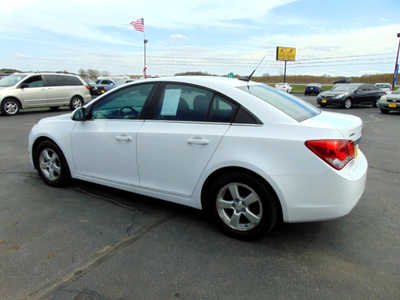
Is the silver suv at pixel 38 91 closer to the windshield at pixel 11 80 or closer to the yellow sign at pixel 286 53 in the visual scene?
the windshield at pixel 11 80

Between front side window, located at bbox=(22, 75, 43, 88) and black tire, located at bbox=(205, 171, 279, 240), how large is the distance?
13367 millimetres

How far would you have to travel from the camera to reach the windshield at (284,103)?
9.96ft

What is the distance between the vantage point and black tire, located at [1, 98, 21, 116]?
1308 centimetres

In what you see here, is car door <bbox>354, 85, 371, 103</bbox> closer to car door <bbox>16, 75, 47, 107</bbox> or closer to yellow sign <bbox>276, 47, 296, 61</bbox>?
car door <bbox>16, 75, 47, 107</bbox>

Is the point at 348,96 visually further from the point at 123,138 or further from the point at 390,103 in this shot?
the point at 123,138

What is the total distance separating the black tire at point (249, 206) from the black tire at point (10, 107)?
13061 mm

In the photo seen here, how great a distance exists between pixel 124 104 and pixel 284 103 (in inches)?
72.0

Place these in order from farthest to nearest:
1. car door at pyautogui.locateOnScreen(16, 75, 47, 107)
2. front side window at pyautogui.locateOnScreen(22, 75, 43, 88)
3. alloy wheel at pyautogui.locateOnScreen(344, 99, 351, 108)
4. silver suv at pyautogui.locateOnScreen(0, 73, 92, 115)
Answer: alloy wheel at pyautogui.locateOnScreen(344, 99, 351, 108)
front side window at pyautogui.locateOnScreen(22, 75, 43, 88)
car door at pyautogui.locateOnScreen(16, 75, 47, 107)
silver suv at pyautogui.locateOnScreen(0, 73, 92, 115)

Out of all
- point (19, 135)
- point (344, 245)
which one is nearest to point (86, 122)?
point (344, 245)

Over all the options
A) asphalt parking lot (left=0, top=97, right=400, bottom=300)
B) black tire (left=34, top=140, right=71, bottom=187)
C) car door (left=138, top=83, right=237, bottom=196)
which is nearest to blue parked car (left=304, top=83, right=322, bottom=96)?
asphalt parking lot (left=0, top=97, right=400, bottom=300)

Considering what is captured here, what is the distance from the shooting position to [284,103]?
3.27 m

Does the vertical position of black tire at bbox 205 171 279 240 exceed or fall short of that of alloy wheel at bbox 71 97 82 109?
it falls short

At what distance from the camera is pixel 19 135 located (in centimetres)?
876

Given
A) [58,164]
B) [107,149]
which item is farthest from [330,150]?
[58,164]
